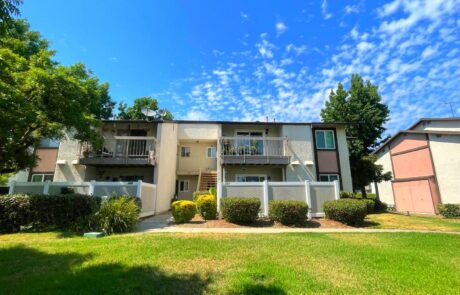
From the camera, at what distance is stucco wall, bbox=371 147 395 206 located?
79.7ft

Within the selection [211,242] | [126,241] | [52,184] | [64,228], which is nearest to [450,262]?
[211,242]

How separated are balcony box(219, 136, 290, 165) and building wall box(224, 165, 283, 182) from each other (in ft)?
4.52

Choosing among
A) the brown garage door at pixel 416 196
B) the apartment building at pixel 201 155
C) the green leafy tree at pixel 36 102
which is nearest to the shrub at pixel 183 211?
the apartment building at pixel 201 155

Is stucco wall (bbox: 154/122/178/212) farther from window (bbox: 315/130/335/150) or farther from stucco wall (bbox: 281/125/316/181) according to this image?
window (bbox: 315/130/335/150)

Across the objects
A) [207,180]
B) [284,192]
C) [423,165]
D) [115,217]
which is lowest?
[115,217]

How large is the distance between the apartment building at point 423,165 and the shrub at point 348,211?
11.4 metres

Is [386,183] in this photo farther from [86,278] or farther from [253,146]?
[86,278]

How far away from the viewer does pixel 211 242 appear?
7.47m

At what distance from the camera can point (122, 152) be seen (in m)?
17.9

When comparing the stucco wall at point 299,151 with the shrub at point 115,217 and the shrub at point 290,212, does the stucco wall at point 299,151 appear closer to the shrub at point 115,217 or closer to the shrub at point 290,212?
the shrub at point 290,212

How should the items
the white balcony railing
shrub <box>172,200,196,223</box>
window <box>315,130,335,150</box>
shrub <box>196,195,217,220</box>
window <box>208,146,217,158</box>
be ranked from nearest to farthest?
shrub <box>172,200,196,223</box> → shrub <box>196,195,217,220</box> → the white balcony railing → window <box>315,130,335,150</box> → window <box>208,146,217,158</box>

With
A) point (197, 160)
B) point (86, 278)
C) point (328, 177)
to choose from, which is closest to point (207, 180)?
point (197, 160)

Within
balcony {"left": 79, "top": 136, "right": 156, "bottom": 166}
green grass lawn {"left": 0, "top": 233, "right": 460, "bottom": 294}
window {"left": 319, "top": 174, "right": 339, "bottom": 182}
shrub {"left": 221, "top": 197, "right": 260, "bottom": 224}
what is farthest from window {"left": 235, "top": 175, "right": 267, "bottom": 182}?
green grass lawn {"left": 0, "top": 233, "right": 460, "bottom": 294}

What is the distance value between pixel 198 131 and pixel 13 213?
39.9 ft
